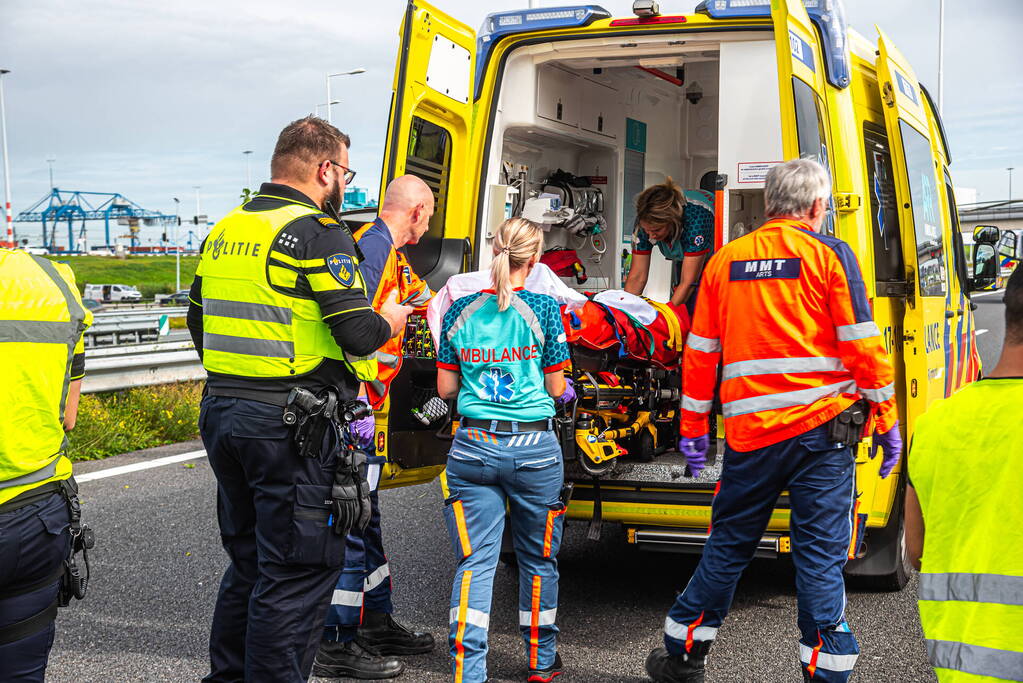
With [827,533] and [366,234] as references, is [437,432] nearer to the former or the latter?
[366,234]

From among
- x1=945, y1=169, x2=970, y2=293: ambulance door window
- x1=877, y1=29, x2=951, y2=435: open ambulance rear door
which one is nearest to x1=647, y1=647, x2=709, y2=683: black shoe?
x1=877, y1=29, x2=951, y2=435: open ambulance rear door

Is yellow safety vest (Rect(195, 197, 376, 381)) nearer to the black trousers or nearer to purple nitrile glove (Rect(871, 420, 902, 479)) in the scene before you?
the black trousers

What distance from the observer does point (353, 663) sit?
4.01 meters

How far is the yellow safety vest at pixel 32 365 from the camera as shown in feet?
8.23

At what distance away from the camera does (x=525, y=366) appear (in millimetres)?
3686

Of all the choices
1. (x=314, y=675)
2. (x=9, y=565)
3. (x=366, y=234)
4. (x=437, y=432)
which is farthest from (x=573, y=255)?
(x=9, y=565)

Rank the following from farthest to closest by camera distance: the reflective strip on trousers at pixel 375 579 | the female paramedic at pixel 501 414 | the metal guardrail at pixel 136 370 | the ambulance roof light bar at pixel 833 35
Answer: the metal guardrail at pixel 136 370
the reflective strip on trousers at pixel 375 579
the ambulance roof light bar at pixel 833 35
the female paramedic at pixel 501 414

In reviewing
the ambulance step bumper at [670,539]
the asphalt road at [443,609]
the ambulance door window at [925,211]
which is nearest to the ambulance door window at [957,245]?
the ambulance door window at [925,211]

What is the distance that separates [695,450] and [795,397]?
1.69 ft

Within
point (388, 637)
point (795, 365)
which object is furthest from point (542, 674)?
point (795, 365)

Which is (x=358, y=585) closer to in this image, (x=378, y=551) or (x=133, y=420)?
(x=378, y=551)

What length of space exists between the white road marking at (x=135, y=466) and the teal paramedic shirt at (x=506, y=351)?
4.40m

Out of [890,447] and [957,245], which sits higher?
[957,245]

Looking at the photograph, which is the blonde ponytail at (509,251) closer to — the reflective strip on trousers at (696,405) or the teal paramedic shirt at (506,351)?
the teal paramedic shirt at (506,351)
